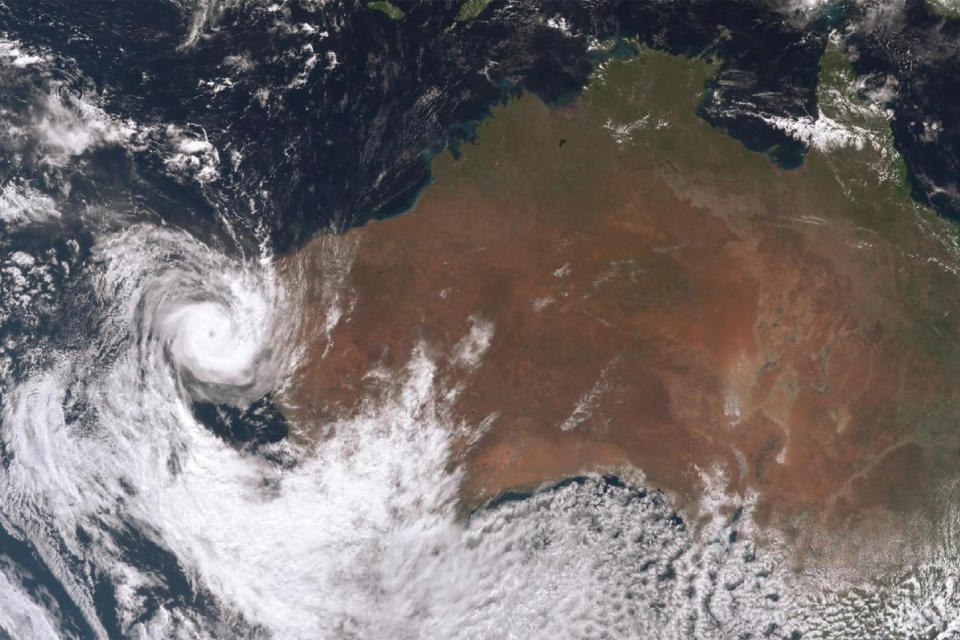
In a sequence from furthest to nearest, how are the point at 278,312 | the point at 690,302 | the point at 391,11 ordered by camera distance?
1. the point at 278,312
2. the point at 391,11
3. the point at 690,302

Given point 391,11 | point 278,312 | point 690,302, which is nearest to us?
Result: point 690,302

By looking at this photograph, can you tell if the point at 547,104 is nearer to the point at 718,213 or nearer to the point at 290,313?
the point at 718,213

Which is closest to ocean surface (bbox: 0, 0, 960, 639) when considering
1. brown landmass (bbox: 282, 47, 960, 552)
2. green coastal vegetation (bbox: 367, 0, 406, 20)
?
green coastal vegetation (bbox: 367, 0, 406, 20)

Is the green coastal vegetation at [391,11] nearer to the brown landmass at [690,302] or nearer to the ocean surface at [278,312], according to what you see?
the ocean surface at [278,312]

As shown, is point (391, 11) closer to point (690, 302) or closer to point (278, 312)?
point (278, 312)

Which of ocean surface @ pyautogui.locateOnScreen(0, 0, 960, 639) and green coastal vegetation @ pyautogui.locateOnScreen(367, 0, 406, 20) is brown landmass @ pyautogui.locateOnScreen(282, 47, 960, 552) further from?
green coastal vegetation @ pyautogui.locateOnScreen(367, 0, 406, 20)

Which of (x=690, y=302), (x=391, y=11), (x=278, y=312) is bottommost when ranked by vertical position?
(x=690, y=302)

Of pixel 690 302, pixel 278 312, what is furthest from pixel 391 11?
pixel 690 302

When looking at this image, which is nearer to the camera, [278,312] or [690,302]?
[690,302]

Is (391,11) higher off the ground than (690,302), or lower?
higher

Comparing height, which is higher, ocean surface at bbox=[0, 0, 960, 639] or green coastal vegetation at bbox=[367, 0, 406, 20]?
green coastal vegetation at bbox=[367, 0, 406, 20]
